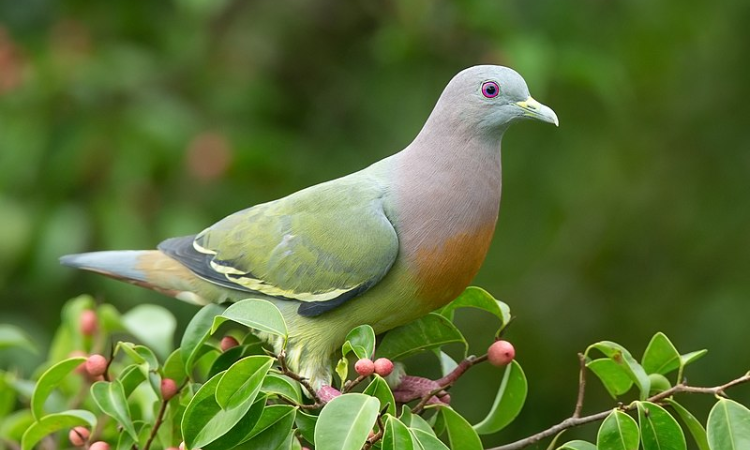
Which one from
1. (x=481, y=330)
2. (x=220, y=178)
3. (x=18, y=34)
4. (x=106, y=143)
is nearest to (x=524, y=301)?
(x=481, y=330)

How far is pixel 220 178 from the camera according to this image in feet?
16.2

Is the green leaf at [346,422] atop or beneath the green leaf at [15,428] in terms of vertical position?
atop

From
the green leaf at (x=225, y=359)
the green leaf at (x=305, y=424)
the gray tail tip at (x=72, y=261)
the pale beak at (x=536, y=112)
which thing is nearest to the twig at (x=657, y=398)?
the green leaf at (x=305, y=424)

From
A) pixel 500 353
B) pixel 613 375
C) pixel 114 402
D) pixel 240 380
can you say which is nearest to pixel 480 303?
pixel 500 353

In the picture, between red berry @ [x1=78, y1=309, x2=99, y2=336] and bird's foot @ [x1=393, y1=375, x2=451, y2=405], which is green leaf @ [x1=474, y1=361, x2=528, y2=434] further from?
red berry @ [x1=78, y1=309, x2=99, y2=336]

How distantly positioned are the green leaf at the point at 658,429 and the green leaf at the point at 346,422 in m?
0.53

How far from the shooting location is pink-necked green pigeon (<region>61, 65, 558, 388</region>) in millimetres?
2592

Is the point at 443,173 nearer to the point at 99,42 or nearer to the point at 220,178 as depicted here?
the point at 220,178

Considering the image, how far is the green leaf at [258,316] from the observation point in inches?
78.9

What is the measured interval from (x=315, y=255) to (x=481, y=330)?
271 centimetres

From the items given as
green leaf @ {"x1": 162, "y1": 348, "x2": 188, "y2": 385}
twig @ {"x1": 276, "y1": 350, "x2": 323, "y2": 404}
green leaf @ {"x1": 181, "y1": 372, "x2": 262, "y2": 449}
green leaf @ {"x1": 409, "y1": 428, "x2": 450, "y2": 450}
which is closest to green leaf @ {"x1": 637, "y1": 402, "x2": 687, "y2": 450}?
green leaf @ {"x1": 409, "y1": 428, "x2": 450, "y2": 450}

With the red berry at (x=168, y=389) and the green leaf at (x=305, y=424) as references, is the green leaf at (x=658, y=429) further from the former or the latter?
the red berry at (x=168, y=389)

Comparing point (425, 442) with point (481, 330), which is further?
point (481, 330)

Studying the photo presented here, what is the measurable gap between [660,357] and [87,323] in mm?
1624
